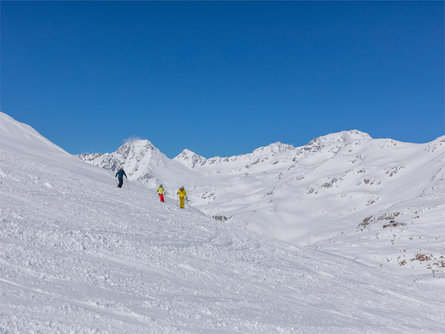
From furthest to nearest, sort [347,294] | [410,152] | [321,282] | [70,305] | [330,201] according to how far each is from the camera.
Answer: [410,152] → [330,201] → [321,282] → [347,294] → [70,305]

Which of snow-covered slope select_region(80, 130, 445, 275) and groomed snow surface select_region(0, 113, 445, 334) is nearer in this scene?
groomed snow surface select_region(0, 113, 445, 334)

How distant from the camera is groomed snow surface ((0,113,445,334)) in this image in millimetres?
6680

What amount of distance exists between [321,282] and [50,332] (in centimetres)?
1088

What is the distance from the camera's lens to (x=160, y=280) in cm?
943

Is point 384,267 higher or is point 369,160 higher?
point 369,160

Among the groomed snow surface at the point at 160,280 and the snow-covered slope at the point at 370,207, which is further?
the snow-covered slope at the point at 370,207

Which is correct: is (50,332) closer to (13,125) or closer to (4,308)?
(4,308)

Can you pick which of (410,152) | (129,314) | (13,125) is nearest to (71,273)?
(129,314)

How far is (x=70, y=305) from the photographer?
651cm

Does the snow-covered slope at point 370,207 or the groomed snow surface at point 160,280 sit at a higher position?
the snow-covered slope at point 370,207

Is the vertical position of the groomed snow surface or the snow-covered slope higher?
the snow-covered slope

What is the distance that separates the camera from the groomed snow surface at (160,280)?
21.9 feet

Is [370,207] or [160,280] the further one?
[370,207]

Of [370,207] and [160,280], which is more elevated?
[370,207]
